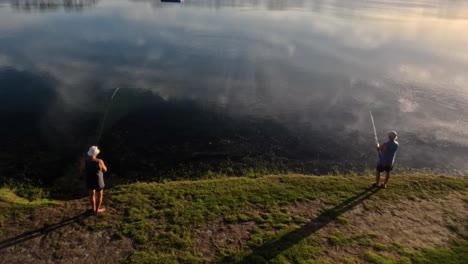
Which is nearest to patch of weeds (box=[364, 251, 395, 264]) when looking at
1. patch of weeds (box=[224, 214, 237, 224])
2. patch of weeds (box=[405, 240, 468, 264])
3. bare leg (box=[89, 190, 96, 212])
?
patch of weeds (box=[405, 240, 468, 264])

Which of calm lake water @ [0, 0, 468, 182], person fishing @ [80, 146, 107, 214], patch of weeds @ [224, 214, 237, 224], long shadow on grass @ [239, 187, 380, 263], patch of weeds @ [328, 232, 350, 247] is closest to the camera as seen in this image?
long shadow on grass @ [239, 187, 380, 263]

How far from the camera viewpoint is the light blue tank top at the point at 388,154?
14227 mm

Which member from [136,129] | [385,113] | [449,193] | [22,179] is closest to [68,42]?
[136,129]

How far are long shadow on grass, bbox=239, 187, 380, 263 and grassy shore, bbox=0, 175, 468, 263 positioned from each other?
3cm

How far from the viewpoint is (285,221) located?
12133 mm

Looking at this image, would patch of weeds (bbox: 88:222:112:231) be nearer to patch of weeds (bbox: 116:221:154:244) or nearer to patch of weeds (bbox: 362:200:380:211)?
patch of weeds (bbox: 116:221:154:244)

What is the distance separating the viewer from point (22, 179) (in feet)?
52.5

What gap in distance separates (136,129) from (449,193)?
56.5 ft

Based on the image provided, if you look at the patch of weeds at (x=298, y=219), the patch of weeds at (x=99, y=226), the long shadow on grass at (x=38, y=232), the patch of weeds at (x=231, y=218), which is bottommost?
the long shadow on grass at (x=38, y=232)

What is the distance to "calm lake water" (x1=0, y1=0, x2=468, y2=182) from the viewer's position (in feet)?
64.7

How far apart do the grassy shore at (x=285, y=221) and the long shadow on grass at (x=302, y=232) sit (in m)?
0.03

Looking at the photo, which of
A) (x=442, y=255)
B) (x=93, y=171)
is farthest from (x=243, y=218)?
(x=442, y=255)

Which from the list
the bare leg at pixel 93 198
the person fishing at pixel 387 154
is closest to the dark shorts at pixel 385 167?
the person fishing at pixel 387 154

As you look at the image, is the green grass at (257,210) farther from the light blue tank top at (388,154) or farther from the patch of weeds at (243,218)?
the light blue tank top at (388,154)
